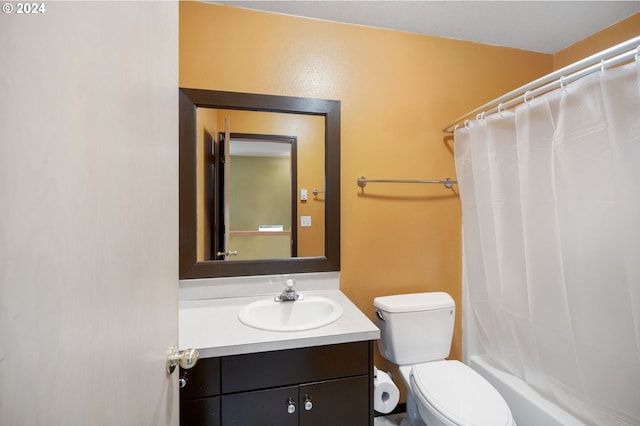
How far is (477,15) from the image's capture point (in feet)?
4.97

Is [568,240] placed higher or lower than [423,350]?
higher

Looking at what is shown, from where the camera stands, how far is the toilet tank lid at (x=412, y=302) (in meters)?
1.47

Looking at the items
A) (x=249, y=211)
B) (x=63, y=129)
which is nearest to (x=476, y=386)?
(x=249, y=211)

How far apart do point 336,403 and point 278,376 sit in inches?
10.7

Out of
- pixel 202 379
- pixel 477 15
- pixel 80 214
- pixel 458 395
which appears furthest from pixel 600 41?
pixel 202 379

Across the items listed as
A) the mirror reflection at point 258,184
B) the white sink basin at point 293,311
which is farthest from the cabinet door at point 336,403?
Answer: the mirror reflection at point 258,184

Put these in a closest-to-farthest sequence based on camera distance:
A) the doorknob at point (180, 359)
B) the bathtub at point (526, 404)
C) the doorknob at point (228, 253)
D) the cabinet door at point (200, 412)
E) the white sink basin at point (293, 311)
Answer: the doorknob at point (180, 359), the cabinet door at point (200, 412), the bathtub at point (526, 404), the white sink basin at point (293, 311), the doorknob at point (228, 253)

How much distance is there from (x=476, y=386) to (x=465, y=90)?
1.74 metres

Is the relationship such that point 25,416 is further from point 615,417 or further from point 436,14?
point 436,14

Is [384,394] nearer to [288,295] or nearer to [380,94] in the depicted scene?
[288,295]

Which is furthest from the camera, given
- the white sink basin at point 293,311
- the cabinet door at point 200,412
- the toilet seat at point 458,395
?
the white sink basin at point 293,311

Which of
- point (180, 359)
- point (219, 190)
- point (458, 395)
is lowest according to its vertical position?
point (458, 395)

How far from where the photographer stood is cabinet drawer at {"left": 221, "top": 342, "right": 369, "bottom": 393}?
3.18ft

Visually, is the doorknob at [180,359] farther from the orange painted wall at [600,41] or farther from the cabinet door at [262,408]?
the orange painted wall at [600,41]
